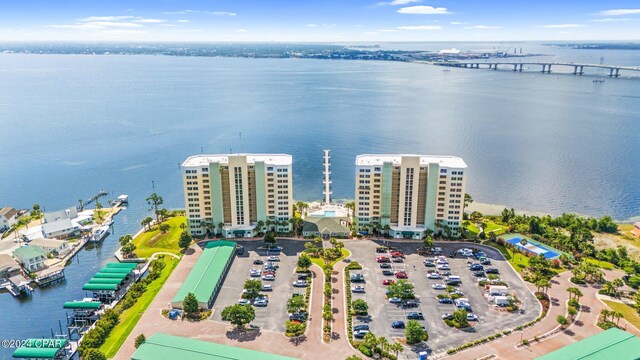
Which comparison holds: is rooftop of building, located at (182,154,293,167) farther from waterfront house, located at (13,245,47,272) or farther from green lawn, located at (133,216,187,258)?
waterfront house, located at (13,245,47,272)

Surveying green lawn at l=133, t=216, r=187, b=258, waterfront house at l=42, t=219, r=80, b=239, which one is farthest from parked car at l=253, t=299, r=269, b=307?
waterfront house at l=42, t=219, r=80, b=239

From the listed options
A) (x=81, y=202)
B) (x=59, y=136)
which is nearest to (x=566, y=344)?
(x=81, y=202)

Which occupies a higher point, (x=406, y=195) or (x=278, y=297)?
(x=406, y=195)

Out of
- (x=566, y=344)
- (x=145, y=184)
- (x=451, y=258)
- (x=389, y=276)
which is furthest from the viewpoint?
(x=145, y=184)

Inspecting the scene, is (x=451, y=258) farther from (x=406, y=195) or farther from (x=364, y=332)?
(x=364, y=332)

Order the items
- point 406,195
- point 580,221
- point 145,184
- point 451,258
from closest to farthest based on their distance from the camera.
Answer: point 451,258, point 406,195, point 580,221, point 145,184

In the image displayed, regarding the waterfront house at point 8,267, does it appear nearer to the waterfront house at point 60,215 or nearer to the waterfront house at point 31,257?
the waterfront house at point 31,257

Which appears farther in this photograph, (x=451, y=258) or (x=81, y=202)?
(x=81, y=202)

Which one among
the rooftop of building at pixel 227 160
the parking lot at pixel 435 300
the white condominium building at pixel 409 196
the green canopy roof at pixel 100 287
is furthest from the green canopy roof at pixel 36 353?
the white condominium building at pixel 409 196
